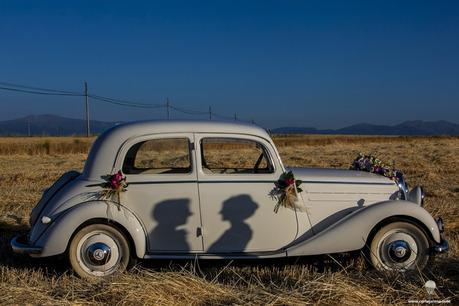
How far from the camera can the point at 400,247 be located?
5527mm

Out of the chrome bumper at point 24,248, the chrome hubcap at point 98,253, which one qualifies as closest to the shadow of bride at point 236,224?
the chrome hubcap at point 98,253

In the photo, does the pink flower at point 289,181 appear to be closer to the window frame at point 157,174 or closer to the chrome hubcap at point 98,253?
the window frame at point 157,174

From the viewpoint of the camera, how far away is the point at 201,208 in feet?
18.1

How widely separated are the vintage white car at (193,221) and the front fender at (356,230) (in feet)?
0.03

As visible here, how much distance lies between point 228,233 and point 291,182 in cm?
85

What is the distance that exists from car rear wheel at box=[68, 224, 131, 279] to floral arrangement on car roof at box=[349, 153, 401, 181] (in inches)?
125

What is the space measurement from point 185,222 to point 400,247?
2.26m

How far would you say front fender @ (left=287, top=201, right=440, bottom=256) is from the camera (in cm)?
551

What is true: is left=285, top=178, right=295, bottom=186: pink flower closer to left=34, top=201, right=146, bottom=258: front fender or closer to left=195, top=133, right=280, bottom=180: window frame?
left=195, top=133, right=280, bottom=180: window frame

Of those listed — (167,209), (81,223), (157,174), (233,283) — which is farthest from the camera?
(157,174)

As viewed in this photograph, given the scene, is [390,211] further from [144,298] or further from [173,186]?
[144,298]

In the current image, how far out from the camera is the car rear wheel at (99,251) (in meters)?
5.43

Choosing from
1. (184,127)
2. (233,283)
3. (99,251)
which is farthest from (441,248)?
(99,251)

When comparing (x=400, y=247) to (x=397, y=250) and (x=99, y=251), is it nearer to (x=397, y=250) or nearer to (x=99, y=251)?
(x=397, y=250)
